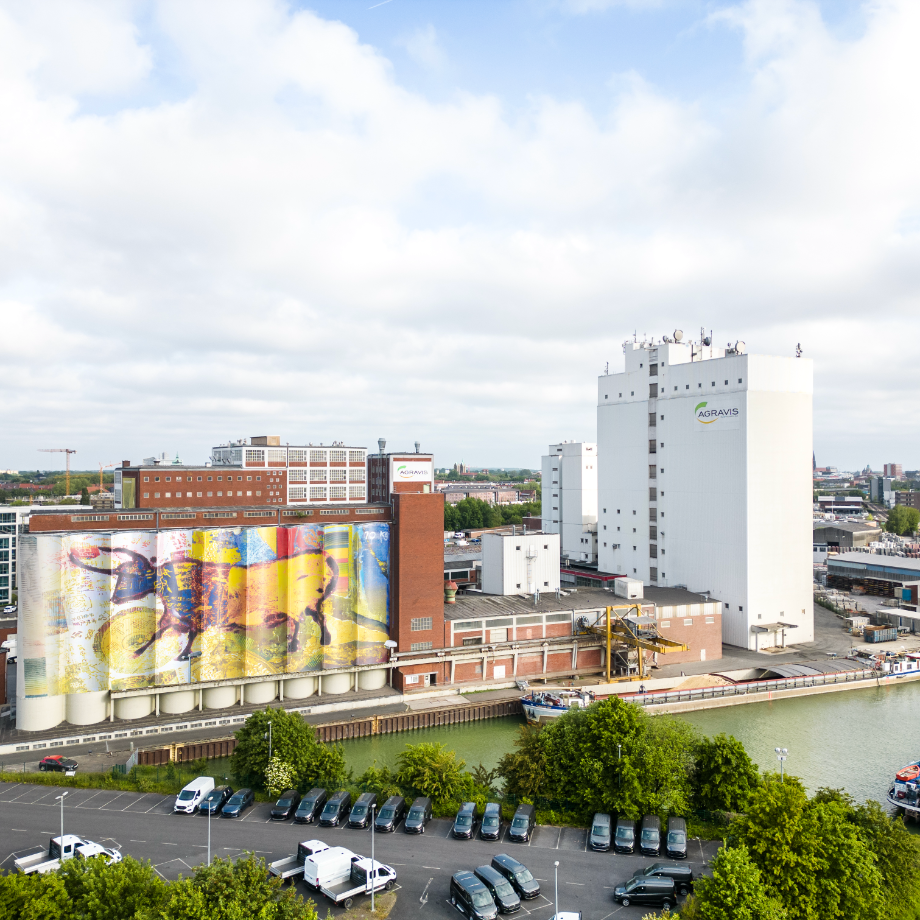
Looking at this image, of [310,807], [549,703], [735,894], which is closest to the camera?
[735,894]

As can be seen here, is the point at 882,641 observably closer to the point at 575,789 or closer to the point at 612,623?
the point at 612,623

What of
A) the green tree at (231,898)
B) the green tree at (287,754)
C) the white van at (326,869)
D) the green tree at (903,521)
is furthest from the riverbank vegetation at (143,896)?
the green tree at (903,521)

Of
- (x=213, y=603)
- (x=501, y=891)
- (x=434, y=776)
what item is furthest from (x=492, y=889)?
(x=213, y=603)

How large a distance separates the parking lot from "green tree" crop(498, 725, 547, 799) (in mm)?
1668

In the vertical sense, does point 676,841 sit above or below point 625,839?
above

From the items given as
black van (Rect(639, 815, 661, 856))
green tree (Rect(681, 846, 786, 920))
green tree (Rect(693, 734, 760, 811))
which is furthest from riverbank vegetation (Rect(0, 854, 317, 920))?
green tree (Rect(693, 734, 760, 811))

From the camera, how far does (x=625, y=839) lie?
845 inches

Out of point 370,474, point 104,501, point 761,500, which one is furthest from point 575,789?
point 104,501

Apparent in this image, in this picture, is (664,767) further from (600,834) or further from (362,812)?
(362,812)

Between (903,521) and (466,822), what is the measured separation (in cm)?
11713

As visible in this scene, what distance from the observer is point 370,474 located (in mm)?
78062

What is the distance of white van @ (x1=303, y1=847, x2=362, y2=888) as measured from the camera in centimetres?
1884

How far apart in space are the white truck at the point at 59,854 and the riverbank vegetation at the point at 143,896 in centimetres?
357

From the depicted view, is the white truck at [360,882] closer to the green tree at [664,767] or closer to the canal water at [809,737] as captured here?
the green tree at [664,767]
